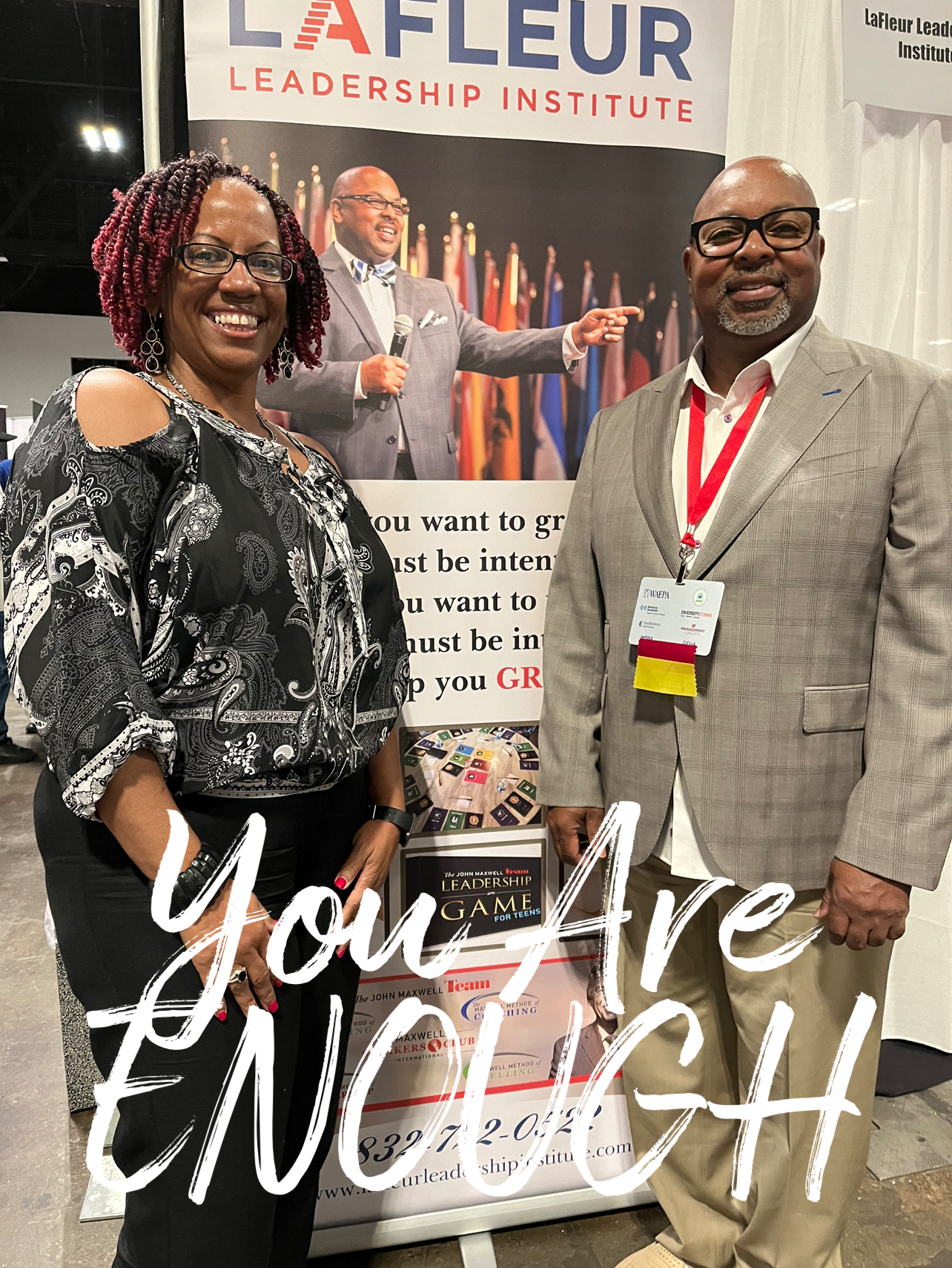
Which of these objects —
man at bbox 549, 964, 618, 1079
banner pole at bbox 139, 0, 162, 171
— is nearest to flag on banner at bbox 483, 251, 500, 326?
banner pole at bbox 139, 0, 162, 171

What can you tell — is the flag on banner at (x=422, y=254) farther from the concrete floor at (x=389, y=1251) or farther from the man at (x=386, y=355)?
the concrete floor at (x=389, y=1251)

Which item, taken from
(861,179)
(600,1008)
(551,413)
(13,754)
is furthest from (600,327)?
(13,754)

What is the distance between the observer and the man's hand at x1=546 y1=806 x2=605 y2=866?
1598mm

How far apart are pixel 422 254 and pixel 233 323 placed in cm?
59

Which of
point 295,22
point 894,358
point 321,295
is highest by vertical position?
point 295,22

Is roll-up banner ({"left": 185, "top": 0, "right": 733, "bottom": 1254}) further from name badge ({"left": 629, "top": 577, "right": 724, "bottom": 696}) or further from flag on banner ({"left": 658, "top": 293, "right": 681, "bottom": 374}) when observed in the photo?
name badge ({"left": 629, "top": 577, "right": 724, "bottom": 696})

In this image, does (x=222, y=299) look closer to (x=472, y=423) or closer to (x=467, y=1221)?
(x=472, y=423)

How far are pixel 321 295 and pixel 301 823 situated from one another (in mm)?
908

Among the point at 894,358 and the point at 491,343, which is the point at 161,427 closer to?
the point at 491,343

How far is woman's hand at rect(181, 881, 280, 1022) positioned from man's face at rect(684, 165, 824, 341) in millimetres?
1151

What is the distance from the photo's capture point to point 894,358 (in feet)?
4.51

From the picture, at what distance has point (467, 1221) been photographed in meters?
1.83

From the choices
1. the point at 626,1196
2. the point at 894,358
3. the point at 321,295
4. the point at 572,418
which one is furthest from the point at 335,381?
the point at 626,1196

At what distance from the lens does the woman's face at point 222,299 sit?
1.22 m
